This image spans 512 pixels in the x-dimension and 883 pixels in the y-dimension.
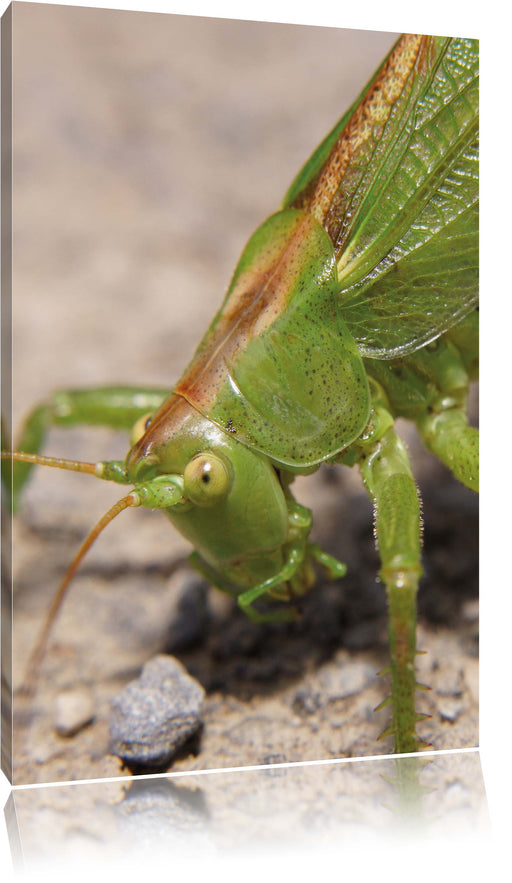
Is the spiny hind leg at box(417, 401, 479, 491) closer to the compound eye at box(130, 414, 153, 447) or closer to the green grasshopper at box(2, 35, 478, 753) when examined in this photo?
→ the green grasshopper at box(2, 35, 478, 753)

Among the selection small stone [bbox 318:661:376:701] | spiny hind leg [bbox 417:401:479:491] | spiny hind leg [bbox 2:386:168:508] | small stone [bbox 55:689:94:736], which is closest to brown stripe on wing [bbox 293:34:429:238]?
spiny hind leg [bbox 417:401:479:491]

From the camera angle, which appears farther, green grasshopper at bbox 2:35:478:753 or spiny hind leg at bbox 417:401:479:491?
spiny hind leg at bbox 417:401:479:491

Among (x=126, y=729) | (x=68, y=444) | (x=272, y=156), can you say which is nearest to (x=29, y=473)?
(x=68, y=444)

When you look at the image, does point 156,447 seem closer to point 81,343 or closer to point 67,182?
point 81,343

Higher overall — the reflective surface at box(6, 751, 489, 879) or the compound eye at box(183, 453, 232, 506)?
the compound eye at box(183, 453, 232, 506)

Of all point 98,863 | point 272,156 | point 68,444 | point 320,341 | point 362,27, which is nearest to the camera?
point 98,863

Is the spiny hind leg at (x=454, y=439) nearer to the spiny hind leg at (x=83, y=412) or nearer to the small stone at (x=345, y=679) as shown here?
the small stone at (x=345, y=679)
